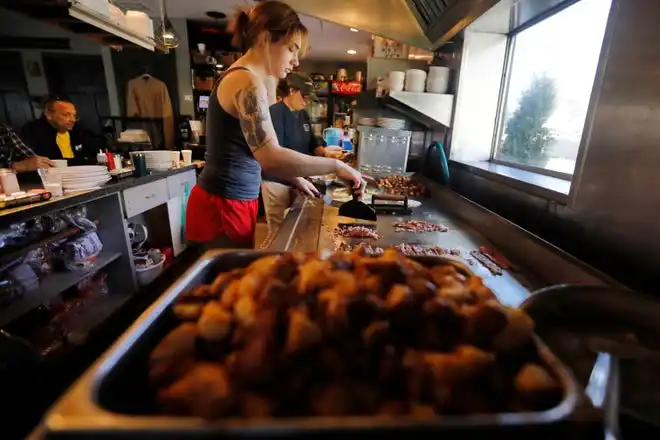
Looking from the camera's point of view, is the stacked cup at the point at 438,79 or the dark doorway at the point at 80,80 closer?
the stacked cup at the point at 438,79

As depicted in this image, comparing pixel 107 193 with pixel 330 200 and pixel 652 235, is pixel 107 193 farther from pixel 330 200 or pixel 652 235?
pixel 652 235

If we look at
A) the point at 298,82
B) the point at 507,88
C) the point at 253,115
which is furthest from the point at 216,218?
the point at 298,82

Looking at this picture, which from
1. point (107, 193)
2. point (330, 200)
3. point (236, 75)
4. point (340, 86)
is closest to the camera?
point (236, 75)

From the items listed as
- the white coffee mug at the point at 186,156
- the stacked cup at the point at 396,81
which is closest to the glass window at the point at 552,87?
the stacked cup at the point at 396,81

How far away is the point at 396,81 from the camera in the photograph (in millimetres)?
2689

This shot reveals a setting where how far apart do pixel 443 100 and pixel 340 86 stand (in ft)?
20.9

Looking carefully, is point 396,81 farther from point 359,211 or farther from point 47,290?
point 47,290

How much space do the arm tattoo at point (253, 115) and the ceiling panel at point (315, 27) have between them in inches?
100

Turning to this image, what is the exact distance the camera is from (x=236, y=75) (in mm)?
1382

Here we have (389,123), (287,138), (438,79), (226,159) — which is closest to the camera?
(226,159)

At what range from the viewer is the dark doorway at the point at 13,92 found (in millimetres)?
5746

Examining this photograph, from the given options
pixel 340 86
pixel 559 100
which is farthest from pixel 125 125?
pixel 559 100

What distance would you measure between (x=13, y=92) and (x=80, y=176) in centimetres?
553

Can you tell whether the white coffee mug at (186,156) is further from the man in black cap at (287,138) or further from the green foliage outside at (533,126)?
the green foliage outside at (533,126)
